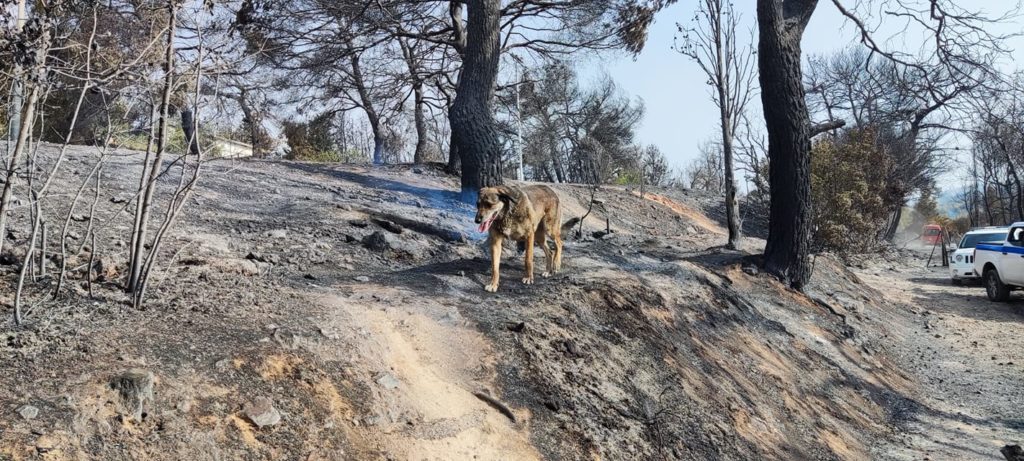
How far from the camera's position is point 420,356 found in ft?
15.0

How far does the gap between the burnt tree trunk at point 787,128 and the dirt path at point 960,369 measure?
7.08 feet

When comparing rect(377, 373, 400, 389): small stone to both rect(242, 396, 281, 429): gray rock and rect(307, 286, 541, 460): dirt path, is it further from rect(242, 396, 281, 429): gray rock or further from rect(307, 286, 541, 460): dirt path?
rect(242, 396, 281, 429): gray rock

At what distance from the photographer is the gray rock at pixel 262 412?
3295mm

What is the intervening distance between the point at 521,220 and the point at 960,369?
23.6 ft

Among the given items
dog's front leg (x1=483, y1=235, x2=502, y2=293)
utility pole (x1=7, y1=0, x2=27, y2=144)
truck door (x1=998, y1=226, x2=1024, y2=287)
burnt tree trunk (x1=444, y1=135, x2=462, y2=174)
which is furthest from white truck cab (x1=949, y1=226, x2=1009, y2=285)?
utility pole (x1=7, y1=0, x2=27, y2=144)

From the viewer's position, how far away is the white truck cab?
18344 millimetres

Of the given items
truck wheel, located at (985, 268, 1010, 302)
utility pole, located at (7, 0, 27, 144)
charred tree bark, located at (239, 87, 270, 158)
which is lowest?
truck wheel, located at (985, 268, 1010, 302)

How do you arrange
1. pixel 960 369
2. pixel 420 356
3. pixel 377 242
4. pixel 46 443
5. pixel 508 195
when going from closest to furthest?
pixel 46 443
pixel 420 356
pixel 508 195
pixel 377 242
pixel 960 369

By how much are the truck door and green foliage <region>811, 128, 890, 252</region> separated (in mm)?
6813

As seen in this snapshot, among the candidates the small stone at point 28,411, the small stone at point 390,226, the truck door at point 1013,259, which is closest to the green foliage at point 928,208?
the truck door at point 1013,259

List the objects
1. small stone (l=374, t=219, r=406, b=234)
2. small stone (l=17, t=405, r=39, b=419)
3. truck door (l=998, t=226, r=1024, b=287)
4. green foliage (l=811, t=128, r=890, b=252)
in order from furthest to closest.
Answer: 1. green foliage (l=811, t=128, r=890, b=252)
2. truck door (l=998, t=226, r=1024, b=287)
3. small stone (l=374, t=219, r=406, b=234)
4. small stone (l=17, t=405, r=39, b=419)

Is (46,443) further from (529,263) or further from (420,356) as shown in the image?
(529,263)

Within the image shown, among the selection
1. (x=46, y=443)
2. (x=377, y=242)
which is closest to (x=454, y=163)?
(x=377, y=242)

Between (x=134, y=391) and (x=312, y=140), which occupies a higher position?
(x=312, y=140)
